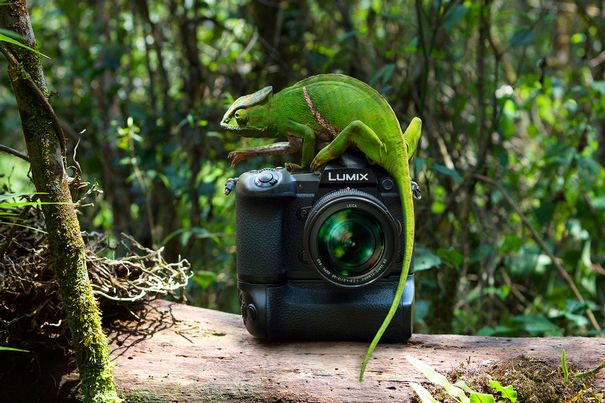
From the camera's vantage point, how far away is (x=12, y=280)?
1745mm

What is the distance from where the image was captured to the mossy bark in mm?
1604

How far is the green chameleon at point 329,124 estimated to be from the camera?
1.81 metres

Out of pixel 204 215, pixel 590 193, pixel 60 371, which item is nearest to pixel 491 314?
pixel 590 193

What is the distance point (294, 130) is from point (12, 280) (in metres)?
0.84

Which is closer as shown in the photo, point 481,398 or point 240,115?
point 481,398

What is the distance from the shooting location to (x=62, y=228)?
1651mm

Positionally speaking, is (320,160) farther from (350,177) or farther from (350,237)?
(350,237)

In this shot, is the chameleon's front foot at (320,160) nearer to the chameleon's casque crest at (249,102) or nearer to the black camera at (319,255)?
the black camera at (319,255)

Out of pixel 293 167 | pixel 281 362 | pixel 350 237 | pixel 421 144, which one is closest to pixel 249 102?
pixel 293 167

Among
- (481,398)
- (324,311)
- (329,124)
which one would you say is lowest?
(481,398)

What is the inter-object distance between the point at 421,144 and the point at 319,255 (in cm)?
188

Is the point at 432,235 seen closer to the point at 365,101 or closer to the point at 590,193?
the point at 590,193

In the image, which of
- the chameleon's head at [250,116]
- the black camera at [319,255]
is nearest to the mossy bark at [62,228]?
the black camera at [319,255]

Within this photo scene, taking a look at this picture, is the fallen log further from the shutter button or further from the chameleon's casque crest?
the chameleon's casque crest
